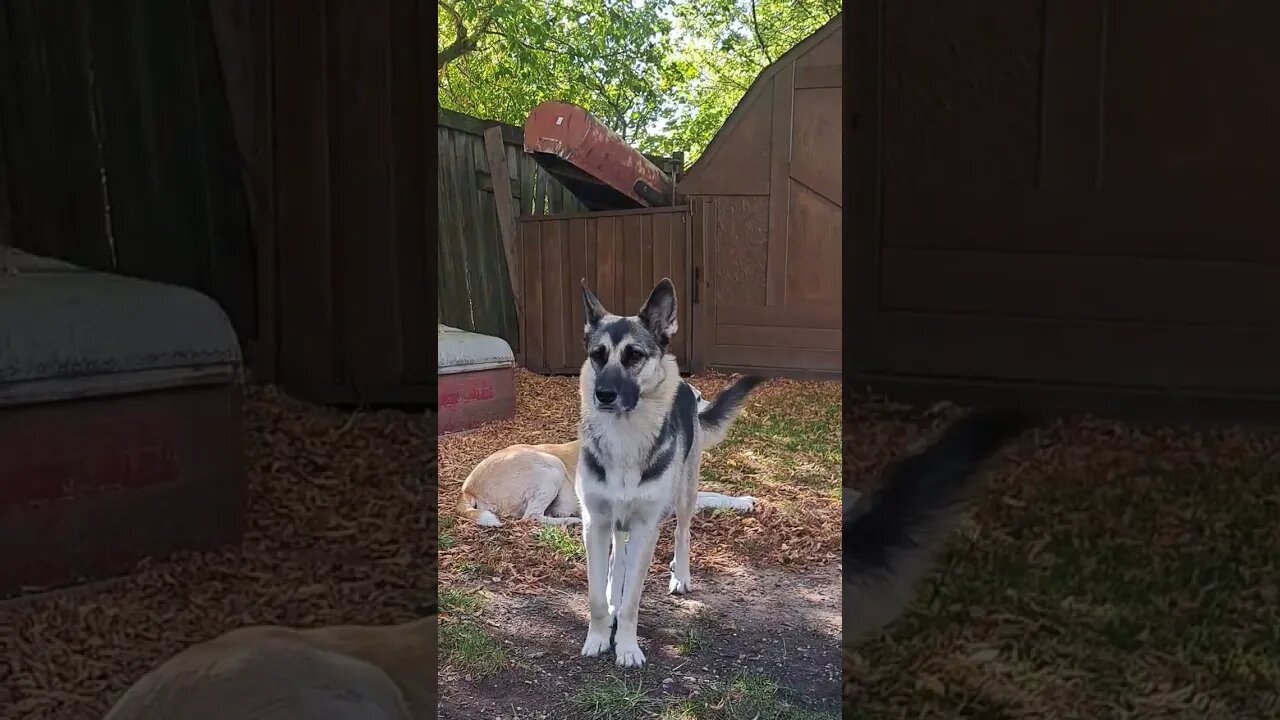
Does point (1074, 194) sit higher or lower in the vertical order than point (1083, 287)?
higher

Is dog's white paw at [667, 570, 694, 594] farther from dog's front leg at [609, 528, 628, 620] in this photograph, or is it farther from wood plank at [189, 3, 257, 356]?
wood plank at [189, 3, 257, 356]

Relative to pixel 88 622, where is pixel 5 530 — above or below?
above

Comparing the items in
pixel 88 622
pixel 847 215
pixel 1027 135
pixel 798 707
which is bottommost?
pixel 798 707

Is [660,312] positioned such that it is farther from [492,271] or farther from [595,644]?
[492,271]

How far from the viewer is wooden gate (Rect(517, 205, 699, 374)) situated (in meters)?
2.47

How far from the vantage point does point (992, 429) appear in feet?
5.79

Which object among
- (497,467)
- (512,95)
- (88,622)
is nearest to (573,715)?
(497,467)

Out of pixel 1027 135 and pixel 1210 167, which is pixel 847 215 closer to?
pixel 1027 135

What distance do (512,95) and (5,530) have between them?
9.02 ft

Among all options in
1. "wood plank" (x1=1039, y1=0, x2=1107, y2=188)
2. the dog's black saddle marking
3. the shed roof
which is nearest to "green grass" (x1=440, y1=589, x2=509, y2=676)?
the dog's black saddle marking

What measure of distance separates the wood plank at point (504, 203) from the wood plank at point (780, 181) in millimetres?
924

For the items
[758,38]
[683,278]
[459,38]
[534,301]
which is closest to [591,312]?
[534,301]

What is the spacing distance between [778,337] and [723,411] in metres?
0.47

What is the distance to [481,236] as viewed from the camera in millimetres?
2795
